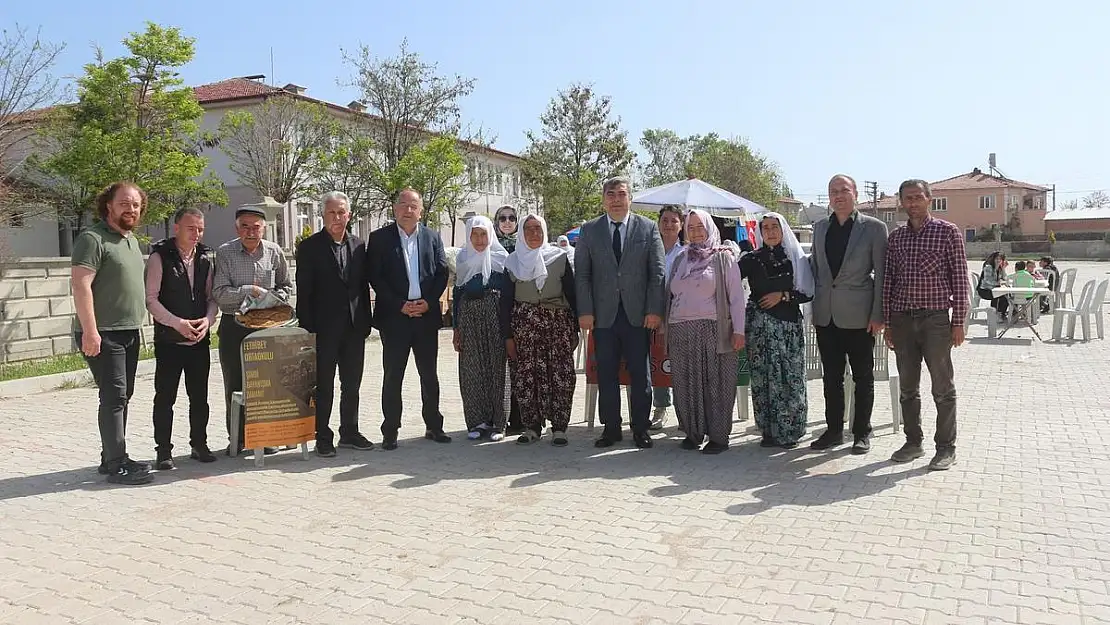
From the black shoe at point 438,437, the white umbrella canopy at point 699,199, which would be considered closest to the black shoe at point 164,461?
the black shoe at point 438,437

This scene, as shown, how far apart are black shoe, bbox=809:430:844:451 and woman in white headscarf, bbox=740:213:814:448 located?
144 millimetres

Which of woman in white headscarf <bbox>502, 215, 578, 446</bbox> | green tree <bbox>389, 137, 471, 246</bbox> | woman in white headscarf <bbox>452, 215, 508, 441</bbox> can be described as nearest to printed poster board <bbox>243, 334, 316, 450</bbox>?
woman in white headscarf <bbox>452, 215, 508, 441</bbox>

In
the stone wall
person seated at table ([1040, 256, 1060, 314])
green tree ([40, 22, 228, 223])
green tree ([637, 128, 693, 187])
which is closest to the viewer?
the stone wall

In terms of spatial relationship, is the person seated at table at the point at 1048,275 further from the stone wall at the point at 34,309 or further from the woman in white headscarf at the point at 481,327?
the stone wall at the point at 34,309

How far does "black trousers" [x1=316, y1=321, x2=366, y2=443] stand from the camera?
657 centimetres

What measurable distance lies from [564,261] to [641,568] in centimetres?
315

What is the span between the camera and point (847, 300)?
6.31m

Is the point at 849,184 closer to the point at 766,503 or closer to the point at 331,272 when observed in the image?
the point at 766,503

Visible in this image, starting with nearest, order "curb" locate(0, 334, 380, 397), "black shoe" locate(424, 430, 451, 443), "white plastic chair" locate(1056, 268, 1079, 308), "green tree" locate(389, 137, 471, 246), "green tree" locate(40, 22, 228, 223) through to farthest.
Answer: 1. "black shoe" locate(424, 430, 451, 443)
2. "curb" locate(0, 334, 380, 397)
3. "white plastic chair" locate(1056, 268, 1079, 308)
4. "green tree" locate(40, 22, 228, 223)
5. "green tree" locate(389, 137, 471, 246)

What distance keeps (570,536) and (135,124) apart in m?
23.1

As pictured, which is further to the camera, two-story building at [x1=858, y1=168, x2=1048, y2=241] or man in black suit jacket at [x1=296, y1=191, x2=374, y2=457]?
two-story building at [x1=858, y1=168, x2=1048, y2=241]

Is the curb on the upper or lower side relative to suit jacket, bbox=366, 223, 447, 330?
lower

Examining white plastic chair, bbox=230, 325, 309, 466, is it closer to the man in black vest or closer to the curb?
the man in black vest


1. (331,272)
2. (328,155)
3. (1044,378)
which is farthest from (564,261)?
(328,155)
